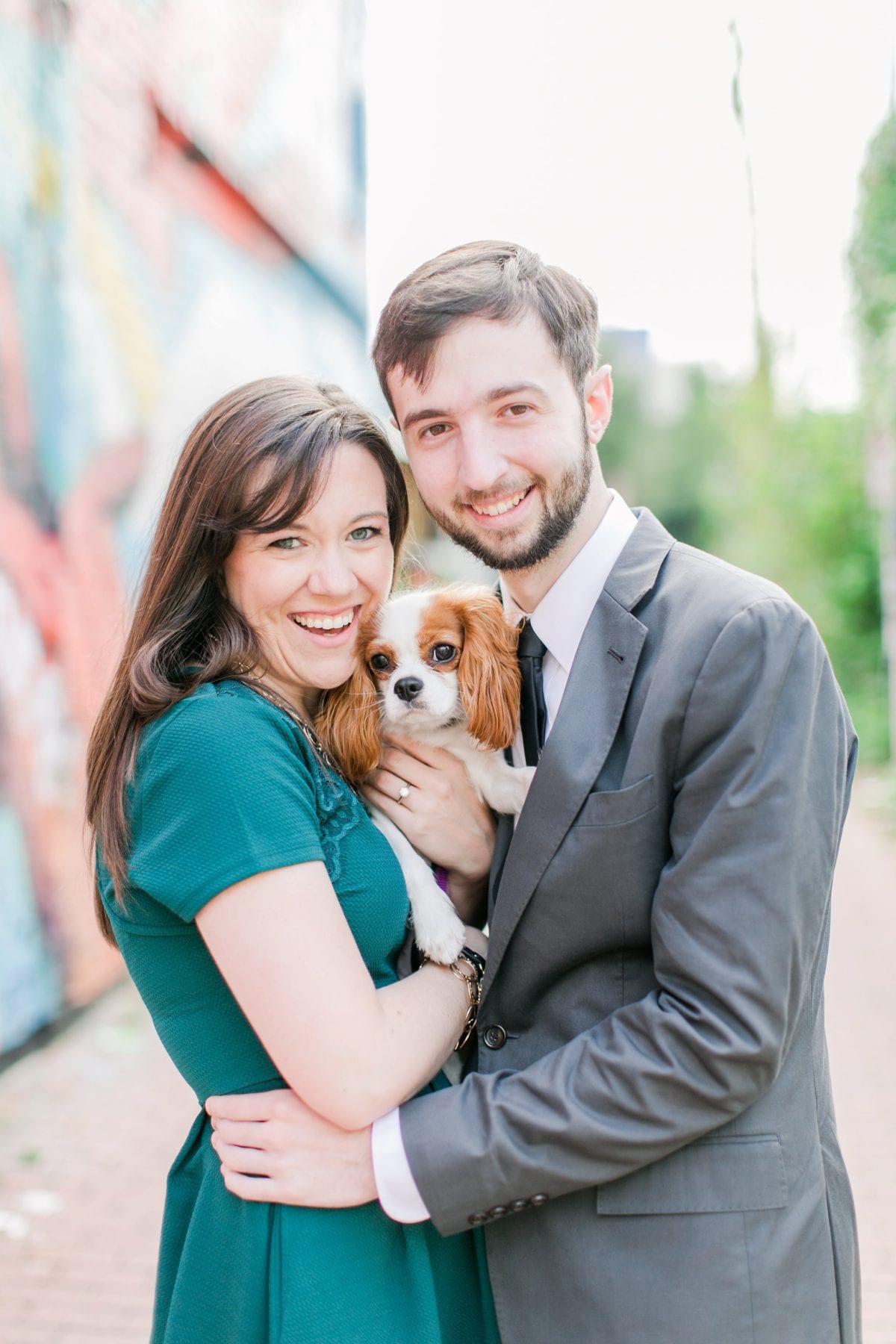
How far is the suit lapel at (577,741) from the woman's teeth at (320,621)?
0.54 meters

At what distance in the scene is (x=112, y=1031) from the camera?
5.88 meters

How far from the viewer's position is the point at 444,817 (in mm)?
2404

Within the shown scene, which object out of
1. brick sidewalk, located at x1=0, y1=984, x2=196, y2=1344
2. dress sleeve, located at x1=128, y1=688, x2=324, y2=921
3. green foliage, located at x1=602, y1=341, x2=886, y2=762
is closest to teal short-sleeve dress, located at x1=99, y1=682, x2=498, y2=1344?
dress sleeve, located at x1=128, y1=688, x2=324, y2=921

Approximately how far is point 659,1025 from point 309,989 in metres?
0.53

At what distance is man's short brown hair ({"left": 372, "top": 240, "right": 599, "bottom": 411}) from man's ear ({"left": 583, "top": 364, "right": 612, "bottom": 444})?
1.7 inches

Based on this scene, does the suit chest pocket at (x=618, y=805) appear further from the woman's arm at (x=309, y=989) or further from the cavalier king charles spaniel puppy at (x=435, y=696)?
the cavalier king charles spaniel puppy at (x=435, y=696)

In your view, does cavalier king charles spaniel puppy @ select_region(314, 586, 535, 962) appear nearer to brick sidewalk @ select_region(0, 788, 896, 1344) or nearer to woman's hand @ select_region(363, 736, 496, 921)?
woman's hand @ select_region(363, 736, 496, 921)

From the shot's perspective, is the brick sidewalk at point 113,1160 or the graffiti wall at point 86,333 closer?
the brick sidewalk at point 113,1160

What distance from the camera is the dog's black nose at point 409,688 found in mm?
2615

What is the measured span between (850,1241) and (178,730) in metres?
1.39

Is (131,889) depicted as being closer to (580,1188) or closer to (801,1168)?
(580,1188)

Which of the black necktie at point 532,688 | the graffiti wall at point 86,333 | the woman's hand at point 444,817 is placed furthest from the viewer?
the graffiti wall at point 86,333

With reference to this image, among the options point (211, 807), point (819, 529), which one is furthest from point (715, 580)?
point (819, 529)

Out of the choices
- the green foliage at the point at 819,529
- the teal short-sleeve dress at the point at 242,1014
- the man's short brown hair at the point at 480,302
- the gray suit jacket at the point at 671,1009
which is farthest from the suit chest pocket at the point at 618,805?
the green foliage at the point at 819,529
